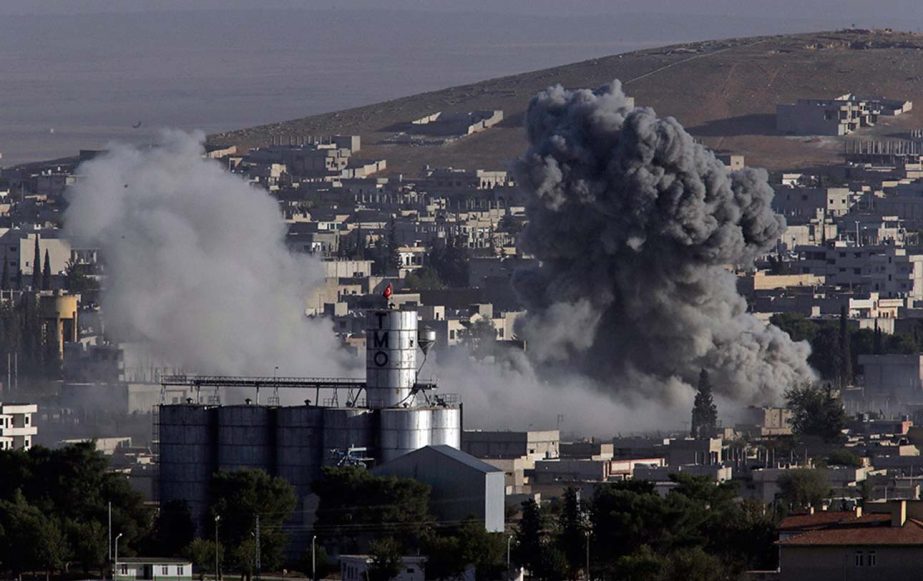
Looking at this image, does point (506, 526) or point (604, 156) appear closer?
point (506, 526)

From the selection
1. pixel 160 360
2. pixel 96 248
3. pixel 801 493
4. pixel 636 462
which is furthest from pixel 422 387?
pixel 96 248

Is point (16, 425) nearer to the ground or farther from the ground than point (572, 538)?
farther from the ground

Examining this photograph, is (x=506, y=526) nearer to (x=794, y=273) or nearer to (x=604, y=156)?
(x=604, y=156)

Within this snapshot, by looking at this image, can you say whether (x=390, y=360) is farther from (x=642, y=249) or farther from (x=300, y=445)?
(x=642, y=249)

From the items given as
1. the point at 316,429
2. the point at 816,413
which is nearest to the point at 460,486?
the point at 316,429

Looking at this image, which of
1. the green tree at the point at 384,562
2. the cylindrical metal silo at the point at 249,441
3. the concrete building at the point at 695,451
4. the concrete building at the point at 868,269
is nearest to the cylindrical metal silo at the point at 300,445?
the cylindrical metal silo at the point at 249,441

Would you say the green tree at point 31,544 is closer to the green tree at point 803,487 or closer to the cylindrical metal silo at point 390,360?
the cylindrical metal silo at point 390,360
